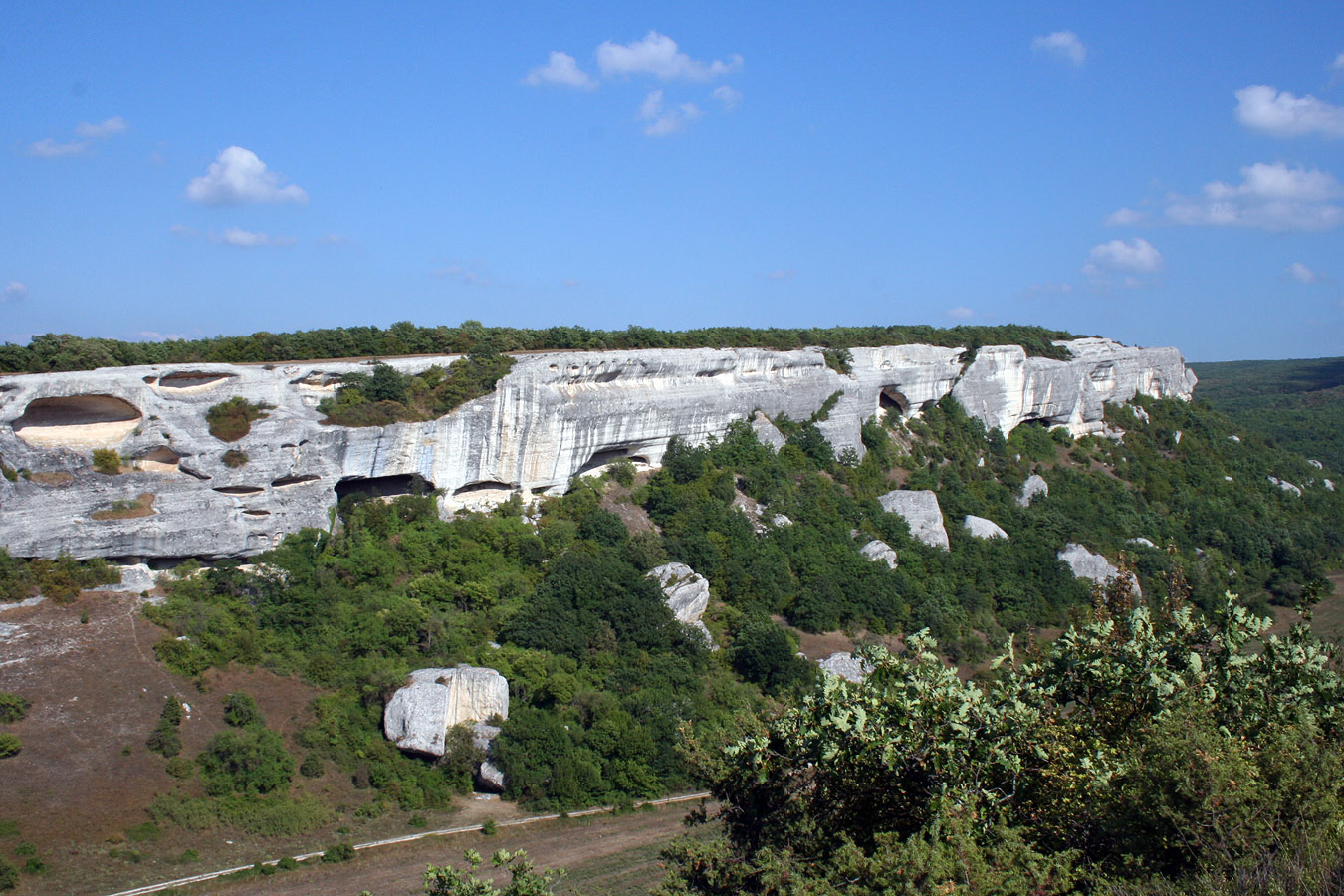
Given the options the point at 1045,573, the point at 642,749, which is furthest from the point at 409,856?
the point at 1045,573

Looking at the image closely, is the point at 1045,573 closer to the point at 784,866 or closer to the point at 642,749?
the point at 642,749

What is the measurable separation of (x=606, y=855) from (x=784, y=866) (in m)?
8.18

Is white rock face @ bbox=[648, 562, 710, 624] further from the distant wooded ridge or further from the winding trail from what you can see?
the distant wooded ridge

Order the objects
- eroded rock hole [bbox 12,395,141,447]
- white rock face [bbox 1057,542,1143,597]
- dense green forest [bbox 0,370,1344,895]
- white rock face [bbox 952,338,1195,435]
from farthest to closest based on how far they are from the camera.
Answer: white rock face [bbox 952,338,1195,435] → white rock face [bbox 1057,542,1143,597] → eroded rock hole [bbox 12,395,141,447] → dense green forest [bbox 0,370,1344,895]

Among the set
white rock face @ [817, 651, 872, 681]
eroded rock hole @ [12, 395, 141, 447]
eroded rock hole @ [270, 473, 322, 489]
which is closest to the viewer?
eroded rock hole @ [12, 395, 141, 447]

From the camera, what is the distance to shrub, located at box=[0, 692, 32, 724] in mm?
15352

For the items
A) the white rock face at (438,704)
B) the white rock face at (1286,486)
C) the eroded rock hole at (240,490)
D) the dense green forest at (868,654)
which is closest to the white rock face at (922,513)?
the dense green forest at (868,654)

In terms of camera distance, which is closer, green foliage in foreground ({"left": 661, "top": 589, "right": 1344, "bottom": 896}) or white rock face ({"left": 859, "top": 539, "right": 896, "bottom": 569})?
green foliage in foreground ({"left": 661, "top": 589, "right": 1344, "bottom": 896})

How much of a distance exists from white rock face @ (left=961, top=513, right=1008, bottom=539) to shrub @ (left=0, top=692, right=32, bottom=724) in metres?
26.6

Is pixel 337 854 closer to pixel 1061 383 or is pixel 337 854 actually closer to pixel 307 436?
pixel 307 436

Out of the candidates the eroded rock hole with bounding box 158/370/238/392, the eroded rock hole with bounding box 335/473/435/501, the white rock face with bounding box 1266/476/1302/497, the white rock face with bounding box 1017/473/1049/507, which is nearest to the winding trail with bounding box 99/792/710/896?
the eroded rock hole with bounding box 335/473/435/501

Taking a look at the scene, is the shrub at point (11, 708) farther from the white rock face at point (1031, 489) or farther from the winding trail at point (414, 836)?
the white rock face at point (1031, 489)

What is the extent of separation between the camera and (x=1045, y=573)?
30.4 meters

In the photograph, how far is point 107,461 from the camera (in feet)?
61.2
